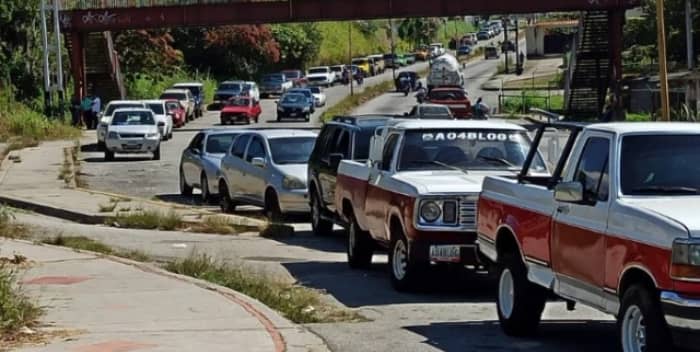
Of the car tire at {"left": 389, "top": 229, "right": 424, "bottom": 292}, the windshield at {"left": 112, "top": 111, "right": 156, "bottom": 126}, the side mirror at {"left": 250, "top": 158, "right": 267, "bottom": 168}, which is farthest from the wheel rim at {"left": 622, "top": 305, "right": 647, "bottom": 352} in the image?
the windshield at {"left": 112, "top": 111, "right": 156, "bottom": 126}

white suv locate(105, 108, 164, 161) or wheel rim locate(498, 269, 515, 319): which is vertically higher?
wheel rim locate(498, 269, 515, 319)

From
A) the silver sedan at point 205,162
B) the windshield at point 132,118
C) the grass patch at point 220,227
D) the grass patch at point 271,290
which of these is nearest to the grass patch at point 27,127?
the windshield at point 132,118

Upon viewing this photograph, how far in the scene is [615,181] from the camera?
9.96 meters

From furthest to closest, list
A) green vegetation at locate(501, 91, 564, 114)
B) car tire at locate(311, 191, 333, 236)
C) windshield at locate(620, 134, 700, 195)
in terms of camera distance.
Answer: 1. green vegetation at locate(501, 91, 564, 114)
2. car tire at locate(311, 191, 333, 236)
3. windshield at locate(620, 134, 700, 195)

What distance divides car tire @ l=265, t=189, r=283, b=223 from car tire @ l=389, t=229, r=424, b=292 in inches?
347

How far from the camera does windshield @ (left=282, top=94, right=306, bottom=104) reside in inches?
2869

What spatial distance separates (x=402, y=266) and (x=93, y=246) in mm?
5462

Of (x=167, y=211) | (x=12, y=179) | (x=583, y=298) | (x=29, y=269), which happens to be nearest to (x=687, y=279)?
(x=583, y=298)

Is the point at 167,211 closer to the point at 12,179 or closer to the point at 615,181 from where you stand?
the point at 12,179

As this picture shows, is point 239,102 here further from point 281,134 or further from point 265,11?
point 281,134

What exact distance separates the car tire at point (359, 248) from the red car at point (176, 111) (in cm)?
4842

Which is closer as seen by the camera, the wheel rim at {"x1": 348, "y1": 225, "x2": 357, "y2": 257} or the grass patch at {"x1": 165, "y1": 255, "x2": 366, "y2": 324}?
the grass patch at {"x1": 165, "y1": 255, "x2": 366, "y2": 324}

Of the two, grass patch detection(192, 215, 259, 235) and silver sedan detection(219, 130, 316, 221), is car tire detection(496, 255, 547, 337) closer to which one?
grass patch detection(192, 215, 259, 235)

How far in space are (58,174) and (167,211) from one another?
38.7 ft
